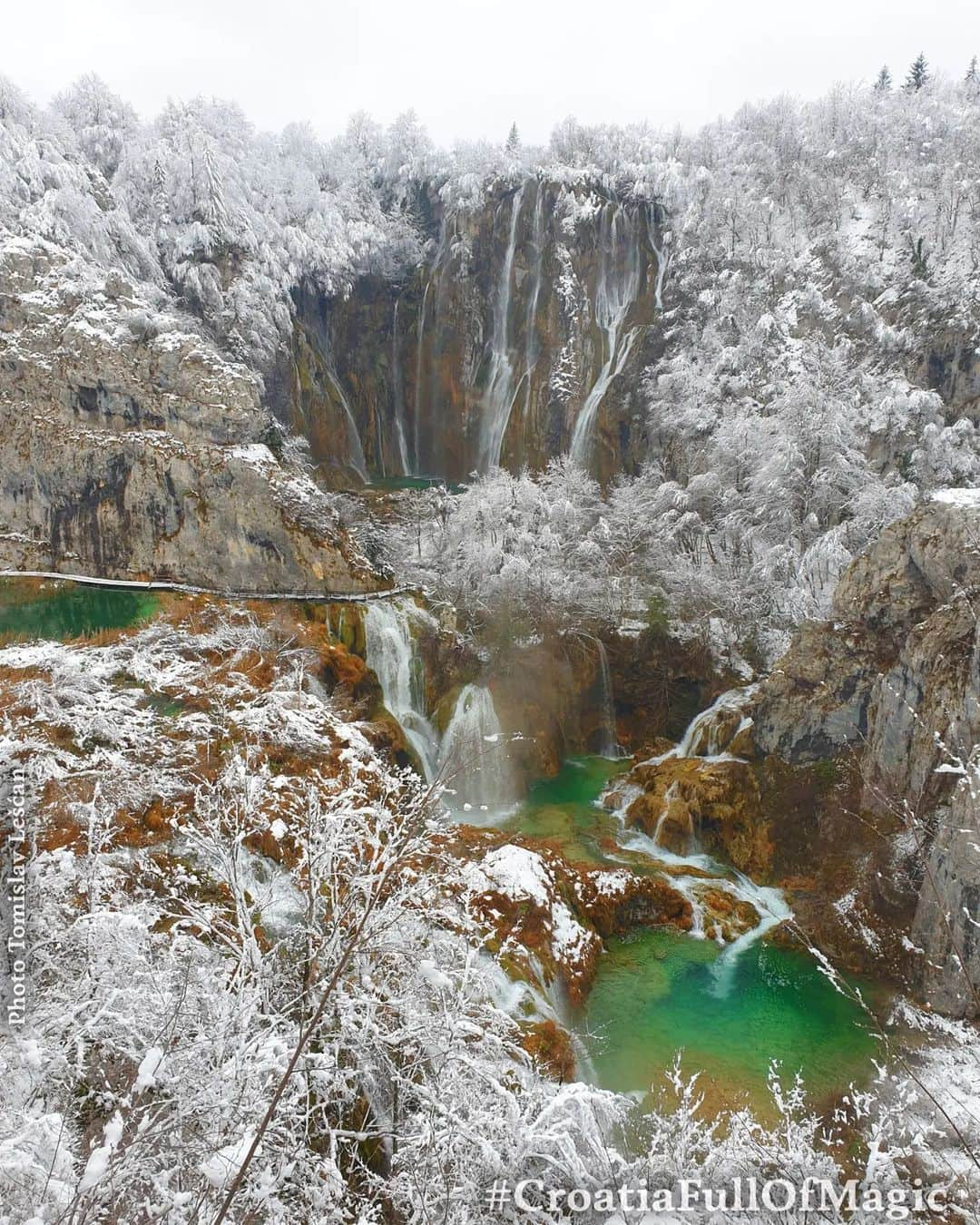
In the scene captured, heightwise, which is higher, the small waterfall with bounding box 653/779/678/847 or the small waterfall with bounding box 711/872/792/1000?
the small waterfall with bounding box 653/779/678/847

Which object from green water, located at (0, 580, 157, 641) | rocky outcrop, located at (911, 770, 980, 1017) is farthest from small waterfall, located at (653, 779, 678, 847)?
green water, located at (0, 580, 157, 641)

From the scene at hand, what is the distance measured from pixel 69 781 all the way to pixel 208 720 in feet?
10.1

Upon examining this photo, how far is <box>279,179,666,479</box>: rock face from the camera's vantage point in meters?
34.3

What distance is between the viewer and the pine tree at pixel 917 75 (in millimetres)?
50500

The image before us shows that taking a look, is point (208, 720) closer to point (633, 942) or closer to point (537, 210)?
point (633, 942)

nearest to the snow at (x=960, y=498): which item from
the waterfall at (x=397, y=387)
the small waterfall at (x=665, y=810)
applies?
the small waterfall at (x=665, y=810)

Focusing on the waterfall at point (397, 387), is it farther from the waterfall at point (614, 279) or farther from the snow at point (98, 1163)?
the snow at point (98, 1163)

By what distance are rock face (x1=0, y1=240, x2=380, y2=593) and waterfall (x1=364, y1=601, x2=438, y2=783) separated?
2113 millimetres

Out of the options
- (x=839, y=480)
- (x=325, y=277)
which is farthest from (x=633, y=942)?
(x=325, y=277)

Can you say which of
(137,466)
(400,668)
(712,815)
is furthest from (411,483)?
(712,815)

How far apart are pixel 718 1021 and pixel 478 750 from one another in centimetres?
909

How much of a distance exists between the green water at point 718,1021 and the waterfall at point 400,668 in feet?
27.0

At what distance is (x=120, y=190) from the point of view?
3142cm

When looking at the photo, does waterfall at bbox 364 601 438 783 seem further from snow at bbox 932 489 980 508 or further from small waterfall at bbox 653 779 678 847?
snow at bbox 932 489 980 508
